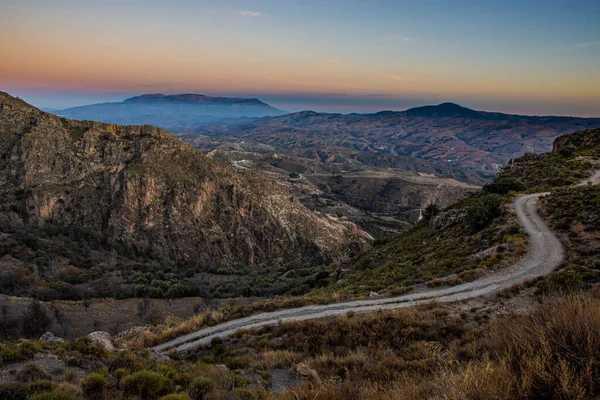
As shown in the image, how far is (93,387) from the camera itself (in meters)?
6.17

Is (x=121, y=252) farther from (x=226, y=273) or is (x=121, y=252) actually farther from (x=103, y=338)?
(x=103, y=338)

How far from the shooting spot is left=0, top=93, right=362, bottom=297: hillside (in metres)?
49.0

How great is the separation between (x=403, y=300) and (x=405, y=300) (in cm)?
8

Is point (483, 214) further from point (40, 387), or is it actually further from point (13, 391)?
point (13, 391)

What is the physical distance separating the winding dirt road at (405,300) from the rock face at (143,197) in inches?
1693

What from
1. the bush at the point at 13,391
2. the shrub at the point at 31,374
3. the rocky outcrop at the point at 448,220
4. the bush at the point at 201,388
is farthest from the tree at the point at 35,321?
the rocky outcrop at the point at 448,220

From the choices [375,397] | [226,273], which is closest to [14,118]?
[226,273]

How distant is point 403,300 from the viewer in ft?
42.6

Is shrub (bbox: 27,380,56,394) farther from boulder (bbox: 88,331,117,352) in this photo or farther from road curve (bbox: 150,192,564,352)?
road curve (bbox: 150,192,564,352)

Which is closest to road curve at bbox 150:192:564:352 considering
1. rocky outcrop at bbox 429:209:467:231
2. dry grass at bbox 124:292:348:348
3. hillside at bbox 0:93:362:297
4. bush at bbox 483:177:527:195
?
dry grass at bbox 124:292:348:348

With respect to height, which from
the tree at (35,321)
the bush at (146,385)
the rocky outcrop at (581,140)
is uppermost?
the rocky outcrop at (581,140)

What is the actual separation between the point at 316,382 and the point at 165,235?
55764 millimetres

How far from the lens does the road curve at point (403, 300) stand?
12.2 m

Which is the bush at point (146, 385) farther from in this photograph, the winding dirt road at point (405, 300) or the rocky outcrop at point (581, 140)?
the rocky outcrop at point (581, 140)
